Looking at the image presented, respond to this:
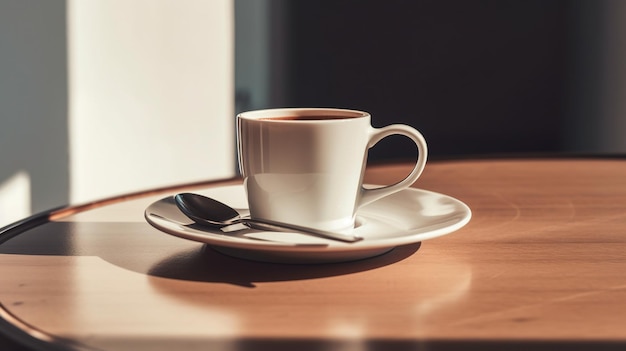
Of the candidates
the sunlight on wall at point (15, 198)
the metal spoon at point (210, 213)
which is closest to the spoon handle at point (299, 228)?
the metal spoon at point (210, 213)

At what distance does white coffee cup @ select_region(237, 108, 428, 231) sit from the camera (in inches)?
20.9

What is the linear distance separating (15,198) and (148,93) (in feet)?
1.45

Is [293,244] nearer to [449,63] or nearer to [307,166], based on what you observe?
[307,166]

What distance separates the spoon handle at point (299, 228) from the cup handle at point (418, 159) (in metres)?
0.08

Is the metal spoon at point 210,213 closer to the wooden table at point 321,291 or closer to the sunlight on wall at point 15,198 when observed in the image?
the wooden table at point 321,291

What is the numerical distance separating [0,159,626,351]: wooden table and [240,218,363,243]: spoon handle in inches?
1.0

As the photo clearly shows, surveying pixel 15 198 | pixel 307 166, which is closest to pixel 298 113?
pixel 307 166

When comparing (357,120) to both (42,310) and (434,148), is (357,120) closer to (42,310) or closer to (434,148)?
(42,310)

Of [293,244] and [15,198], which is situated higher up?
[293,244]

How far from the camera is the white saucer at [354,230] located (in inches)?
18.4

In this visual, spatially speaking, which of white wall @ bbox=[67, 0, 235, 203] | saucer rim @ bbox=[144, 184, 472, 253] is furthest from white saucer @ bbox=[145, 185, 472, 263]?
white wall @ bbox=[67, 0, 235, 203]

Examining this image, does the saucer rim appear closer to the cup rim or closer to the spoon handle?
the spoon handle

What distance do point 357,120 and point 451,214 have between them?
103 mm

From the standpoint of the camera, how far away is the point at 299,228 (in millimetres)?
496
